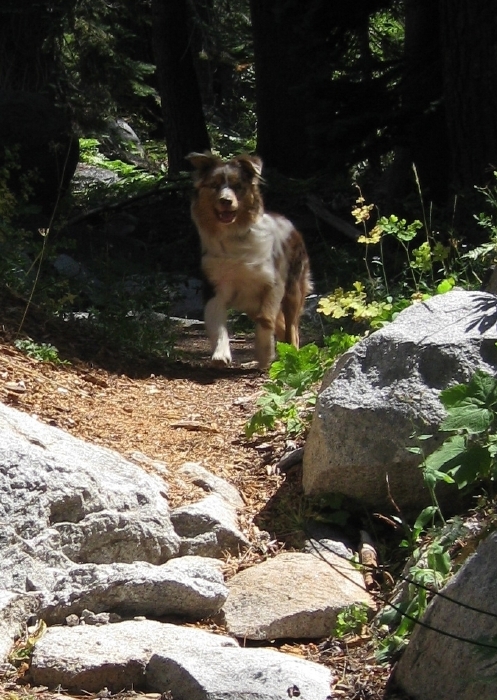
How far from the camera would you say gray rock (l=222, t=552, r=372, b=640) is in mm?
3824

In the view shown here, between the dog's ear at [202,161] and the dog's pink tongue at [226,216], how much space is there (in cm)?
45

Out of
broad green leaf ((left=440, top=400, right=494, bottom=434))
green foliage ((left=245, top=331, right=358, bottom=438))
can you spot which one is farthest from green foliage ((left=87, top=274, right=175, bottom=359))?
broad green leaf ((left=440, top=400, right=494, bottom=434))

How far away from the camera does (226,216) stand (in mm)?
8492

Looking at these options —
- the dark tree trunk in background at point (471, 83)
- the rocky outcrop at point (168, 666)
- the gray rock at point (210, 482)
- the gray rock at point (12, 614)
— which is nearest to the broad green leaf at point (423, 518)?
the rocky outcrop at point (168, 666)

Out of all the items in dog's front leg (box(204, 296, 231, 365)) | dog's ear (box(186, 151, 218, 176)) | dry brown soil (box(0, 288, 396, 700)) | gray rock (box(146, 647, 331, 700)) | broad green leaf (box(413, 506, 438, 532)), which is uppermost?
dog's ear (box(186, 151, 218, 176))

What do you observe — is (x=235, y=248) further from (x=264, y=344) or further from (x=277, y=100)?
(x=277, y=100)

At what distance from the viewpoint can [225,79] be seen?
99.9 ft

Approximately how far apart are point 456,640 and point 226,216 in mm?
5647

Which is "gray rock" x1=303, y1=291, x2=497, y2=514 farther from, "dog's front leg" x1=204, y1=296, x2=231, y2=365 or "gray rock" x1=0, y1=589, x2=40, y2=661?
"dog's front leg" x1=204, y1=296, x2=231, y2=365

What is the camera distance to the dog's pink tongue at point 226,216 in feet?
27.8

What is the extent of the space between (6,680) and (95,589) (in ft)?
1.58

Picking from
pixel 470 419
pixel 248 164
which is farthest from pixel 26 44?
pixel 470 419

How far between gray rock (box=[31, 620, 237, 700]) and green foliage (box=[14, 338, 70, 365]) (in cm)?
324

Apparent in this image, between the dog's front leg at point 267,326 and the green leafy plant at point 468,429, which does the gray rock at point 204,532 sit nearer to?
the green leafy plant at point 468,429
